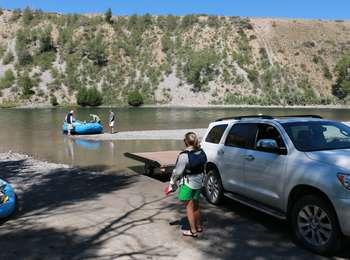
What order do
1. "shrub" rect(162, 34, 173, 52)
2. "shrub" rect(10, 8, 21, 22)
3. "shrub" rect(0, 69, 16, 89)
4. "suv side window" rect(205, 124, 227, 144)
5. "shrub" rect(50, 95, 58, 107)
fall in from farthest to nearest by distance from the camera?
"shrub" rect(10, 8, 21, 22)
"shrub" rect(162, 34, 173, 52)
"shrub" rect(0, 69, 16, 89)
"shrub" rect(50, 95, 58, 107)
"suv side window" rect(205, 124, 227, 144)

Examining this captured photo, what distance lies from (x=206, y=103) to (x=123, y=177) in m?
82.3

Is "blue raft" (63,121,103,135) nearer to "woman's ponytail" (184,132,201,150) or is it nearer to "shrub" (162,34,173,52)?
"woman's ponytail" (184,132,201,150)

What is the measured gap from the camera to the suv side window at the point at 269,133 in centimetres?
865

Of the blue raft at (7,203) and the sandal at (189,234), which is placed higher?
the blue raft at (7,203)

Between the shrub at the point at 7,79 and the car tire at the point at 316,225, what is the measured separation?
101m

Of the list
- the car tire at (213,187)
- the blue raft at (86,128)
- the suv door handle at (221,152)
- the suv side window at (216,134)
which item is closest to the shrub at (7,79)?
the blue raft at (86,128)

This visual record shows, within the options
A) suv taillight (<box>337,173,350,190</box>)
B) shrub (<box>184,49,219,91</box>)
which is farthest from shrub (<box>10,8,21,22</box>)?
suv taillight (<box>337,173,350,190</box>)

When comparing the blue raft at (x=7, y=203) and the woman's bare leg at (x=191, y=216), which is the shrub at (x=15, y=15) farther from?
the woman's bare leg at (x=191, y=216)

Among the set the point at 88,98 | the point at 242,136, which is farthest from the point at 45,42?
the point at 242,136

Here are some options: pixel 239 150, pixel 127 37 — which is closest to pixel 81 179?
pixel 239 150

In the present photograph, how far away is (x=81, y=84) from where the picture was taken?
345ft

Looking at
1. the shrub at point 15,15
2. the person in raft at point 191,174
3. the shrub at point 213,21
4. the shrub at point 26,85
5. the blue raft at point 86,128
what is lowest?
the blue raft at point 86,128

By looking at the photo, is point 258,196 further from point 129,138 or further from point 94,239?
point 129,138

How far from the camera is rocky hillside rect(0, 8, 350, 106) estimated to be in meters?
102
